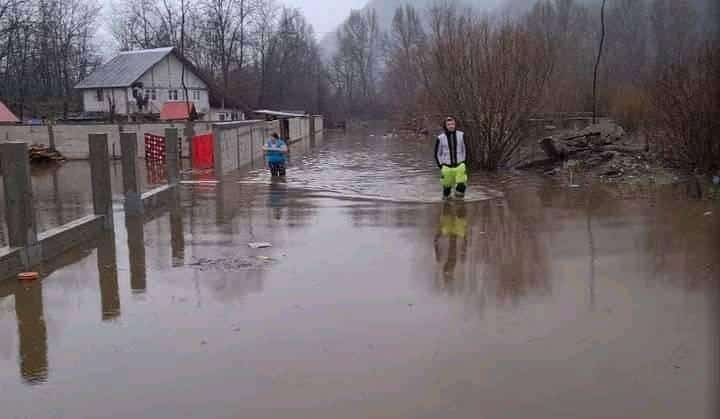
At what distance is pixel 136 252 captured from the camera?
9.12m

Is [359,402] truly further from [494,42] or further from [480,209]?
[494,42]

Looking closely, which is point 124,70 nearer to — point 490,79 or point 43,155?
point 43,155

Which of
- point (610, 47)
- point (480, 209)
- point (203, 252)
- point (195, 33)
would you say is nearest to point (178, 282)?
point (203, 252)

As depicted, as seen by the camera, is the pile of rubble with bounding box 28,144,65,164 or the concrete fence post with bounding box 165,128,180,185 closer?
the concrete fence post with bounding box 165,128,180,185

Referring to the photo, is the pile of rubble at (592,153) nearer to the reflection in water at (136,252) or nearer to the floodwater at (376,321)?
the floodwater at (376,321)

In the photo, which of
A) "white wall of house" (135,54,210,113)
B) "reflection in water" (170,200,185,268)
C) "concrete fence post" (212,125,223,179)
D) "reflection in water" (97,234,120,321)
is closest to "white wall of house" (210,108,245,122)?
"white wall of house" (135,54,210,113)

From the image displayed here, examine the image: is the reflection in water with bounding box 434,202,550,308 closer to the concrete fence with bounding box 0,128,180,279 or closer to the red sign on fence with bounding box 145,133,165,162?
the concrete fence with bounding box 0,128,180,279

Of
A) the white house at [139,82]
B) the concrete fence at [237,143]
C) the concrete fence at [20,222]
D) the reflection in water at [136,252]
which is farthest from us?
the white house at [139,82]

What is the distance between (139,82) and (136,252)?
5160cm

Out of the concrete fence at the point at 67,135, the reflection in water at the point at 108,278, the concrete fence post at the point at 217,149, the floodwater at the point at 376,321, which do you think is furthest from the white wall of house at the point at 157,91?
the floodwater at the point at 376,321

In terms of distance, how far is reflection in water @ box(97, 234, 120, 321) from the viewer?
6570 mm

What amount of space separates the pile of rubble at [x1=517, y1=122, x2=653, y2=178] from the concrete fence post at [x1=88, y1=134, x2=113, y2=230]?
1202cm

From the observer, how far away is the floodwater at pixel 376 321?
457 centimetres

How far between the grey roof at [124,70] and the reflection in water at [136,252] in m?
48.6
